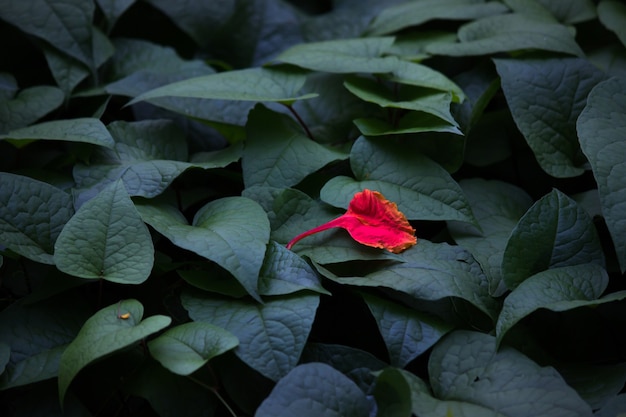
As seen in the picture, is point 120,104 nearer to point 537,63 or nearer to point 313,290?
point 313,290

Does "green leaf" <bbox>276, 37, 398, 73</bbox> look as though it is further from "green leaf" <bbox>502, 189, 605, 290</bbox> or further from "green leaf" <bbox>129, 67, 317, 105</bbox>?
"green leaf" <bbox>502, 189, 605, 290</bbox>

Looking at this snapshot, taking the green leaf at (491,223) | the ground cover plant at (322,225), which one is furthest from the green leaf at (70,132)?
the green leaf at (491,223)

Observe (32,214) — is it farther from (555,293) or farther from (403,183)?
(555,293)

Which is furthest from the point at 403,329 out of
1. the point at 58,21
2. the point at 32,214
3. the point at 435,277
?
the point at 58,21

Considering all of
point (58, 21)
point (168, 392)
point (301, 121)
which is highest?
point (58, 21)

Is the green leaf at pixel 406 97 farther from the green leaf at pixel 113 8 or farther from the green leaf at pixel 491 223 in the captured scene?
the green leaf at pixel 113 8

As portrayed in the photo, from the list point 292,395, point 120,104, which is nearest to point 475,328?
point 292,395
